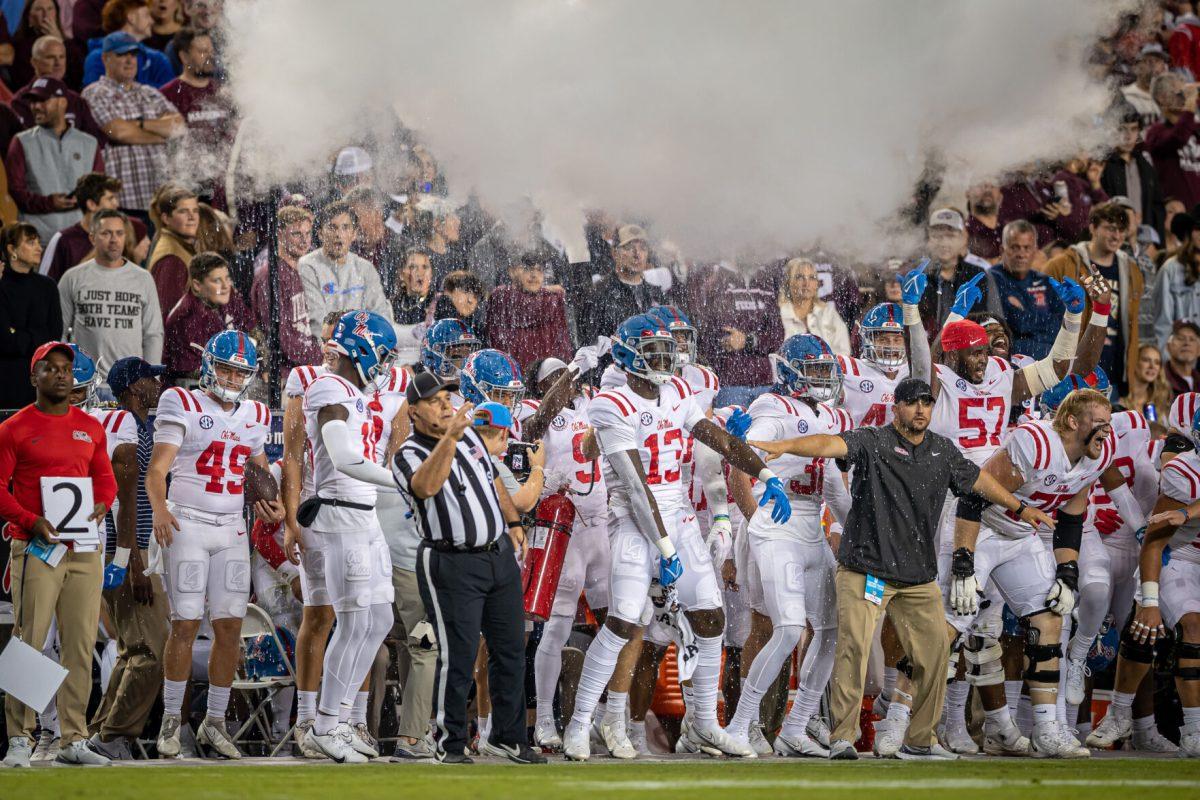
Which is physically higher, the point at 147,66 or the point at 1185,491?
the point at 147,66

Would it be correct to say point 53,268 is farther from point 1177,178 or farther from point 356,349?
point 1177,178

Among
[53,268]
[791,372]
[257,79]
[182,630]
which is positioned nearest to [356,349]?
[182,630]


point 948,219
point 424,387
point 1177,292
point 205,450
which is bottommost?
point 205,450

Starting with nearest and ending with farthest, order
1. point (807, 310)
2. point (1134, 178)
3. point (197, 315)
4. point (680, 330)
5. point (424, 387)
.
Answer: point (424, 387) → point (680, 330) → point (197, 315) → point (807, 310) → point (1134, 178)

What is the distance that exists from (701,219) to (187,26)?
3789 millimetres

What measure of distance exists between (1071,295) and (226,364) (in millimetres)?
4649

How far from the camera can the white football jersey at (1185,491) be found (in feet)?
26.9

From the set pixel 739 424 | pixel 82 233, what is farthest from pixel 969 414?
pixel 82 233

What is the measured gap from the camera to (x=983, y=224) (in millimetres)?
11188

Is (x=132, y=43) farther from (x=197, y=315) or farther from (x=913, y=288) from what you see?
(x=913, y=288)

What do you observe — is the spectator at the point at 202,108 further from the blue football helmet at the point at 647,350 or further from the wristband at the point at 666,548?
the wristband at the point at 666,548

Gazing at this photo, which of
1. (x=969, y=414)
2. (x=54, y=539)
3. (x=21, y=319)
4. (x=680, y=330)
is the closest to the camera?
(x=54, y=539)

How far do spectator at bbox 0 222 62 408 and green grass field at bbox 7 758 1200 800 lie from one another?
10.3 ft

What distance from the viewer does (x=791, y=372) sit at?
8055 mm
